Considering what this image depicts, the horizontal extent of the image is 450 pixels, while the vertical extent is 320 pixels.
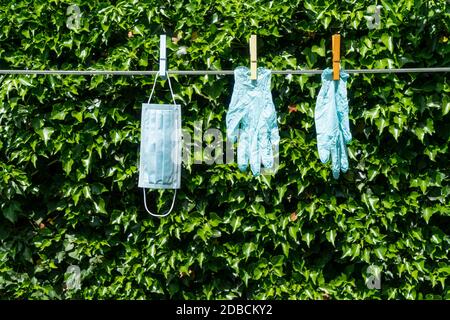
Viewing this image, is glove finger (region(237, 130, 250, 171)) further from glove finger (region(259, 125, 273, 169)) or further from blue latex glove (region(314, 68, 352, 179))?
blue latex glove (region(314, 68, 352, 179))

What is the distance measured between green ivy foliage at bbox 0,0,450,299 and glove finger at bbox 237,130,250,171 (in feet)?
1.41

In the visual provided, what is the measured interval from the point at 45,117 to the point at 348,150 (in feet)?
5.48

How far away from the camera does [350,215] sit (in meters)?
3.90

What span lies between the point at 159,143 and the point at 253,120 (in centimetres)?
47

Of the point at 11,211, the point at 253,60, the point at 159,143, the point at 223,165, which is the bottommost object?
the point at 11,211

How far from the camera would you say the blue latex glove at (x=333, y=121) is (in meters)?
3.43

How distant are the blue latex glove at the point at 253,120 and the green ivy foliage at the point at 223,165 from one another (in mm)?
390

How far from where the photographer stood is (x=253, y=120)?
11.4 feet

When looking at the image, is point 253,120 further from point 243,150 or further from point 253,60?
point 253,60

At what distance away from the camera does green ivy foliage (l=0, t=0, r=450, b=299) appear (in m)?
3.83

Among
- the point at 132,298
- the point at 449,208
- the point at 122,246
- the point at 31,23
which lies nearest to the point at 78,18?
the point at 31,23

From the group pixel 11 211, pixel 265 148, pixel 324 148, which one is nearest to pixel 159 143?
pixel 265 148

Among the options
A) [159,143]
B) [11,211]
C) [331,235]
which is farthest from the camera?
[11,211]

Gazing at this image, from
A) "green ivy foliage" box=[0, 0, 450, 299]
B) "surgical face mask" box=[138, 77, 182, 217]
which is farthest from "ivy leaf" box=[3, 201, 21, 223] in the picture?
"surgical face mask" box=[138, 77, 182, 217]
